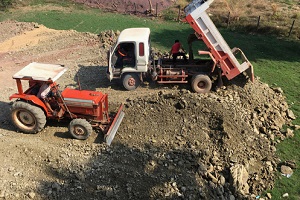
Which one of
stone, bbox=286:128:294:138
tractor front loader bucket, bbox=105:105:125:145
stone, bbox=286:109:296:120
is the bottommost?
stone, bbox=286:128:294:138

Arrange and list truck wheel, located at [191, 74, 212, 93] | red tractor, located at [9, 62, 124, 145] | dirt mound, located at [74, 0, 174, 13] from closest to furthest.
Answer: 1. red tractor, located at [9, 62, 124, 145]
2. truck wheel, located at [191, 74, 212, 93]
3. dirt mound, located at [74, 0, 174, 13]

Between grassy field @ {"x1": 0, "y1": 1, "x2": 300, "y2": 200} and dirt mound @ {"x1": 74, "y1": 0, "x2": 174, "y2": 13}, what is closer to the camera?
grassy field @ {"x1": 0, "y1": 1, "x2": 300, "y2": 200}

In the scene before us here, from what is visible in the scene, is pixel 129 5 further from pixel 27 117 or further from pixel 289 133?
pixel 289 133

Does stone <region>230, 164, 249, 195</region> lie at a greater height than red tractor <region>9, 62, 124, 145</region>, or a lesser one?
lesser

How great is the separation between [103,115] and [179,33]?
12.2 meters

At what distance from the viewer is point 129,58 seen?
41.1 feet

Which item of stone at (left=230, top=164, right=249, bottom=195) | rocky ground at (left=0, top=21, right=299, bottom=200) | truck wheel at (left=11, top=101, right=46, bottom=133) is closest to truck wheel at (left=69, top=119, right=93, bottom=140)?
rocky ground at (left=0, top=21, right=299, bottom=200)

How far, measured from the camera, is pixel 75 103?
977cm

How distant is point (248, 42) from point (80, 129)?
44.3 feet

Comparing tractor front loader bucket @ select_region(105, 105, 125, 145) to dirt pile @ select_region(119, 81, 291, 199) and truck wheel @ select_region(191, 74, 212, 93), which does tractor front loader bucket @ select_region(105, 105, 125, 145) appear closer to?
dirt pile @ select_region(119, 81, 291, 199)

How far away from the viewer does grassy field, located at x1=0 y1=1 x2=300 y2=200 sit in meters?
10.4

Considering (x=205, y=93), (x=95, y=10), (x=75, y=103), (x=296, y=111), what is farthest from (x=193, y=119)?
(x=95, y=10)

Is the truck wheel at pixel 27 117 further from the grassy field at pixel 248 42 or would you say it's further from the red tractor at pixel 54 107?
the grassy field at pixel 248 42

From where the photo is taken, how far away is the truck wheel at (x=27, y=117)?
961cm
